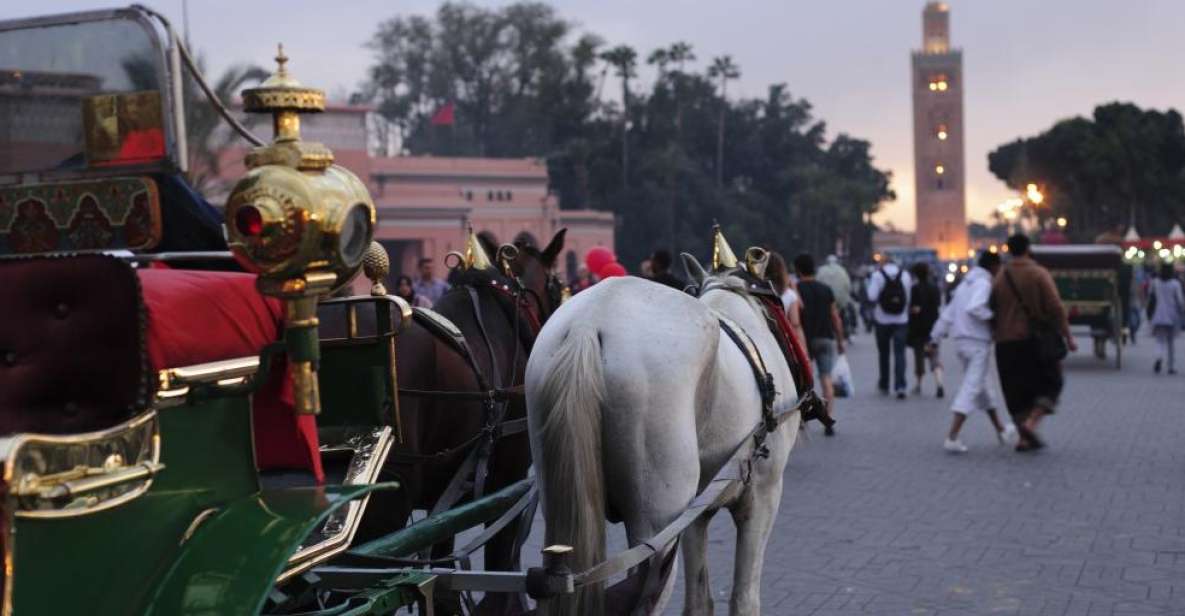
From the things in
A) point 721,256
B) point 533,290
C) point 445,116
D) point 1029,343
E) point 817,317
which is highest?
point 445,116

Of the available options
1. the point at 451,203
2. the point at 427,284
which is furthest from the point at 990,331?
the point at 451,203

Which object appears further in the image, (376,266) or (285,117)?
(376,266)

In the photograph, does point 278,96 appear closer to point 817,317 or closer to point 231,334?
point 231,334

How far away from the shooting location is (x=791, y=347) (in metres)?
6.31

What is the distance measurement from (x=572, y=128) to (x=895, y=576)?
65414 mm

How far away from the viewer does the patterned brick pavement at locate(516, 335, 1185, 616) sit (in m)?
7.00

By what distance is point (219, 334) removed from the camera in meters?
3.35

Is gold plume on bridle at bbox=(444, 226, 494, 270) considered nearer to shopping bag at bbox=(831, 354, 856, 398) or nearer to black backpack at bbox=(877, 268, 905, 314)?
shopping bag at bbox=(831, 354, 856, 398)

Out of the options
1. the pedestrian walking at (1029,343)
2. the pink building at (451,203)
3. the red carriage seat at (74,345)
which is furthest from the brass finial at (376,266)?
the pink building at (451,203)

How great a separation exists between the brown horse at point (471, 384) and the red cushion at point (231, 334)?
1321 mm

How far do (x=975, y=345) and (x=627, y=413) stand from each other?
8711mm

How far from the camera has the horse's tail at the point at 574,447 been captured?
4.73 m

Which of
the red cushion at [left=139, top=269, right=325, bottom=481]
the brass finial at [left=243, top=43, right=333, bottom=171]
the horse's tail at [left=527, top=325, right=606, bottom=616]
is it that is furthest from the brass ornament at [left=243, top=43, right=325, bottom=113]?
the horse's tail at [left=527, top=325, right=606, bottom=616]

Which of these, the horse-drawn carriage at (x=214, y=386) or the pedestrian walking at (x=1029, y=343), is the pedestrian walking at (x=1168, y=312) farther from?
the horse-drawn carriage at (x=214, y=386)
